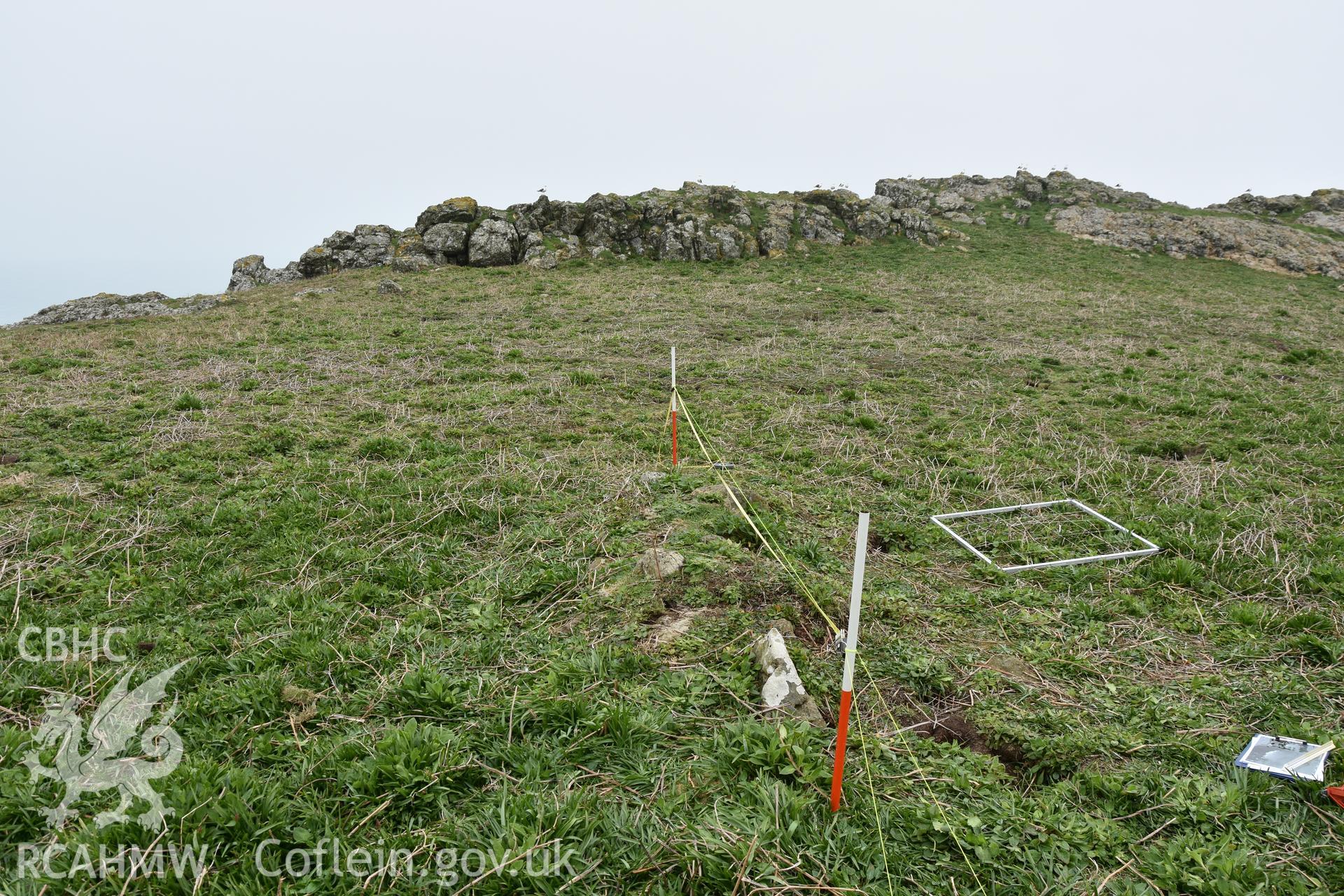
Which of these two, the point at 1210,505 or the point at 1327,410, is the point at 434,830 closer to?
the point at 1210,505

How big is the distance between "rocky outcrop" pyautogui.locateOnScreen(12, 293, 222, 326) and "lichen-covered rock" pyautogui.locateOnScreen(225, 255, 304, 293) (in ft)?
12.6

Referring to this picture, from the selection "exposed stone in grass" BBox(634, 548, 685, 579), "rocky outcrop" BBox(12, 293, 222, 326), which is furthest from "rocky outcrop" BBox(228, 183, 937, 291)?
"exposed stone in grass" BBox(634, 548, 685, 579)

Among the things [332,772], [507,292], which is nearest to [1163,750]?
[332,772]

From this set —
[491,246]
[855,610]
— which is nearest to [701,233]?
[491,246]

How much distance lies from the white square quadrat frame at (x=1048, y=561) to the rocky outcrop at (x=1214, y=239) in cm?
3546

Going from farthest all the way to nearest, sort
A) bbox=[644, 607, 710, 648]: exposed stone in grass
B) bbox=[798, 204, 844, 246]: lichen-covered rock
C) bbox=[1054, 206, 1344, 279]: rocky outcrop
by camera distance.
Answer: bbox=[1054, 206, 1344, 279]: rocky outcrop → bbox=[798, 204, 844, 246]: lichen-covered rock → bbox=[644, 607, 710, 648]: exposed stone in grass

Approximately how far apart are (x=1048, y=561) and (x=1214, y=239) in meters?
39.4

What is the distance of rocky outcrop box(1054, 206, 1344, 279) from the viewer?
31844 mm

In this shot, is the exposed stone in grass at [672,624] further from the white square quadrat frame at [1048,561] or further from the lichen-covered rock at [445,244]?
the lichen-covered rock at [445,244]

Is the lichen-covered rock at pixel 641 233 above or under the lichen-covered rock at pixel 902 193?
under

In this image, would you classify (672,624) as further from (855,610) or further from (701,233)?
(701,233)

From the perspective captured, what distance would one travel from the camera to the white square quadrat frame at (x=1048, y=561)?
210 inches

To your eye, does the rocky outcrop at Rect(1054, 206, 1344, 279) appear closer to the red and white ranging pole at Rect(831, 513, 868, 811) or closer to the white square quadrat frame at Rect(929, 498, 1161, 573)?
the white square quadrat frame at Rect(929, 498, 1161, 573)

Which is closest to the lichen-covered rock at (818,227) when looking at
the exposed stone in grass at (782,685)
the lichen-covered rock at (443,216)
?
the lichen-covered rock at (443,216)
